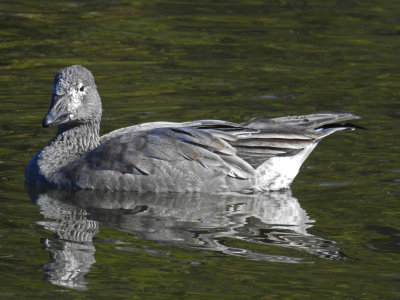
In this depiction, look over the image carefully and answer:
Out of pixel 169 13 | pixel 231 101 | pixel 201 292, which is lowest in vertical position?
pixel 201 292

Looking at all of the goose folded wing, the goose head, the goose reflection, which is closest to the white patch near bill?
the goose head

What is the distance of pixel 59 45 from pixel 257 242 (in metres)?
8.47

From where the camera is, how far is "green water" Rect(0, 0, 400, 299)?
24.3 ft

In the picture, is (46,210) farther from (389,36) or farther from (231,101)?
(389,36)

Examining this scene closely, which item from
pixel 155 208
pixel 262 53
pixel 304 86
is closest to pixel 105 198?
pixel 155 208

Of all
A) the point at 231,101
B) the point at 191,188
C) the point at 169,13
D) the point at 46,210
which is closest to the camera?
the point at 46,210

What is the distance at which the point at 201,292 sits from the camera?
7070mm

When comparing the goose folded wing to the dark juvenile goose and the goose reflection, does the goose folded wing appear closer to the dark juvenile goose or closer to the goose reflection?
the dark juvenile goose

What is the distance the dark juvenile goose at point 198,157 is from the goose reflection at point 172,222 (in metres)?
0.13

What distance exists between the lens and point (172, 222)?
881cm

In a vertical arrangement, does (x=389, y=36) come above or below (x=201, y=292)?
above

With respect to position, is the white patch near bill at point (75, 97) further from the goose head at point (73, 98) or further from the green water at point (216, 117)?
the green water at point (216, 117)

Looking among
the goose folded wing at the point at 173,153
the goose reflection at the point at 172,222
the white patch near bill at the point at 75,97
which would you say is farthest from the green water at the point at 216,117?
the white patch near bill at the point at 75,97

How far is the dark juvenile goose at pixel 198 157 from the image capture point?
32.3ft
